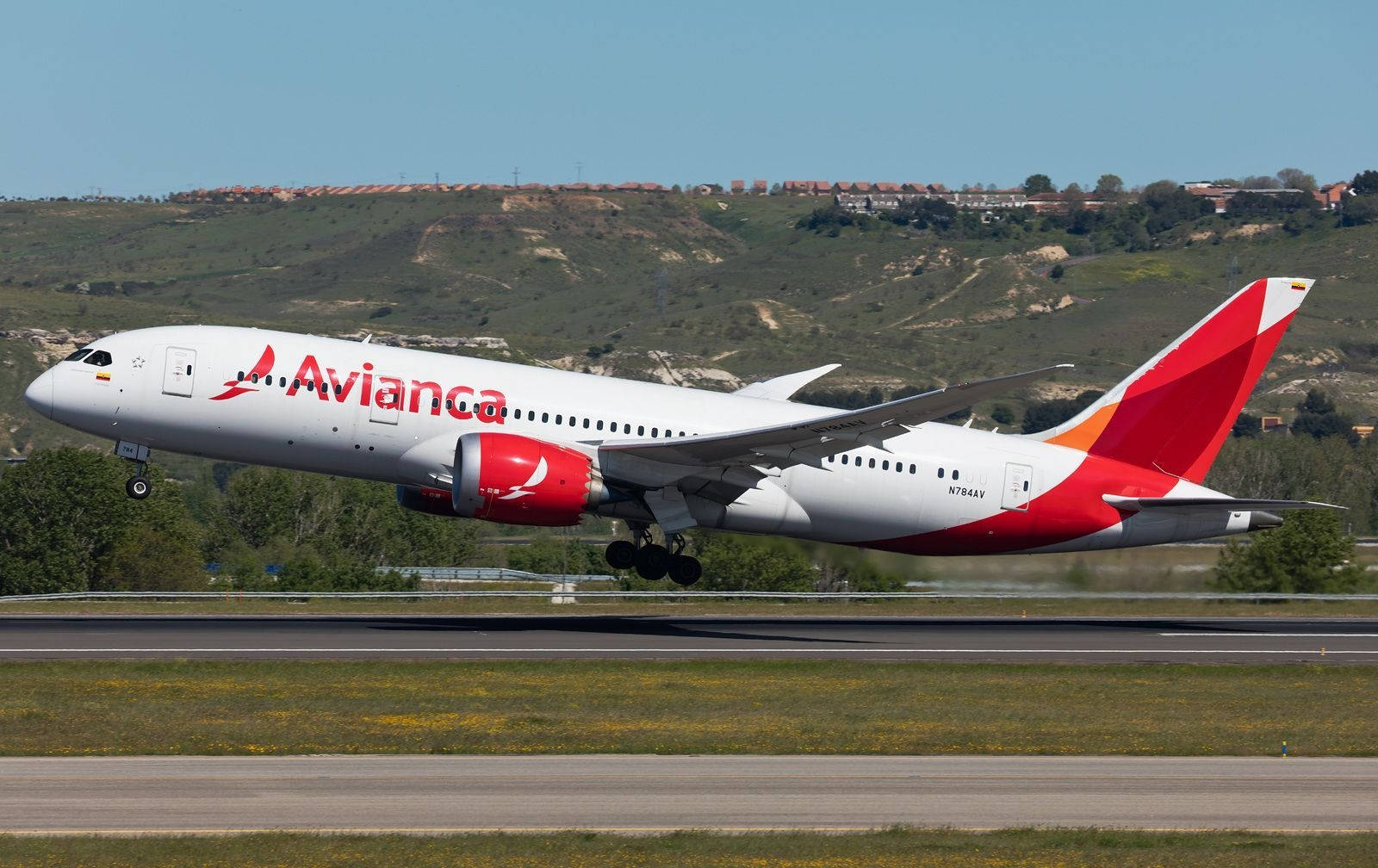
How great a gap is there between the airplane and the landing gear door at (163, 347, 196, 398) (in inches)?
2.1

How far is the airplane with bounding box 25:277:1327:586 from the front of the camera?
3794 cm

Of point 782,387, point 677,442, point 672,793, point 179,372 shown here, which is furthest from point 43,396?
point 672,793

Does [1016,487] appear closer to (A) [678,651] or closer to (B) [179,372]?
(A) [678,651]

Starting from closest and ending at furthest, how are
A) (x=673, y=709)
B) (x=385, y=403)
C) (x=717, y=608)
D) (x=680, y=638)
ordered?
(x=673, y=709) < (x=385, y=403) < (x=680, y=638) < (x=717, y=608)

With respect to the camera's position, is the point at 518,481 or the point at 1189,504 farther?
the point at 1189,504

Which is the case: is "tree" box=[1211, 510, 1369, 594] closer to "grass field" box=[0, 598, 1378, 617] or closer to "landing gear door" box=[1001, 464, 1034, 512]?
"grass field" box=[0, 598, 1378, 617]

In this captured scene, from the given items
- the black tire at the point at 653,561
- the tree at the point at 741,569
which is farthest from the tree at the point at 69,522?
the black tire at the point at 653,561

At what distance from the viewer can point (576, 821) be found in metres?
19.8

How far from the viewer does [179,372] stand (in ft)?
→ 125

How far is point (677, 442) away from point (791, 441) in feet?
8.41

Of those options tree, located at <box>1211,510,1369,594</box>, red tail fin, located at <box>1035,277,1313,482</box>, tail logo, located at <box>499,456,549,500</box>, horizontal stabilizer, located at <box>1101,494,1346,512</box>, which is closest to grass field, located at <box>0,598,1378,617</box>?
tree, located at <box>1211,510,1369,594</box>

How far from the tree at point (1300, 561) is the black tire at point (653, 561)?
20.0m

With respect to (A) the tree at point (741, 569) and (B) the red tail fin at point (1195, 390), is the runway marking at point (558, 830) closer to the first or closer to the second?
(B) the red tail fin at point (1195, 390)

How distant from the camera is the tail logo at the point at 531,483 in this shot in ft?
120
